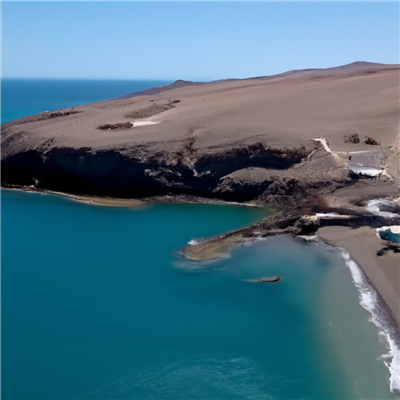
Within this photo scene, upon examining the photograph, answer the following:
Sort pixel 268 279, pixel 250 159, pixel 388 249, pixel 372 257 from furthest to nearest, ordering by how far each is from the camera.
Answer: pixel 250 159
pixel 388 249
pixel 372 257
pixel 268 279

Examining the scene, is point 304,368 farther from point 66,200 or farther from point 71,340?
point 66,200

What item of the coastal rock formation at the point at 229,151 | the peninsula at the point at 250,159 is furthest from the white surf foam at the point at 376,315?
the coastal rock formation at the point at 229,151

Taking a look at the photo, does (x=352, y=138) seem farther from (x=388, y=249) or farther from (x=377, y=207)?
(x=388, y=249)

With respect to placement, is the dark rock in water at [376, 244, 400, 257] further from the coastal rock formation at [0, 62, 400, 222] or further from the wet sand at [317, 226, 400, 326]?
the coastal rock formation at [0, 62, 400, 222]

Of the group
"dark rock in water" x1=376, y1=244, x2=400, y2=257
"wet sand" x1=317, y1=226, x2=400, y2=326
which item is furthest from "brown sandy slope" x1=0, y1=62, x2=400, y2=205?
"dark rock in water" x1=376, y1=244, x2=400, y2=257

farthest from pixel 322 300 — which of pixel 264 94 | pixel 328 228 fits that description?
pixel 264 94

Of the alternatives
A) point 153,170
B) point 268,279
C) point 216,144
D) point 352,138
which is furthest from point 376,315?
Answer: point 153,170
